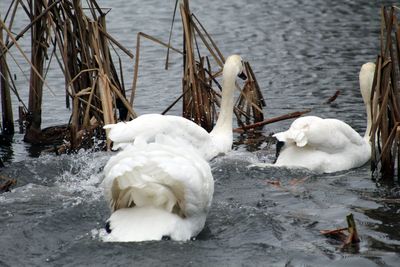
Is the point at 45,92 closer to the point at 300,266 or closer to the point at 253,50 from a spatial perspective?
the point at 253,50

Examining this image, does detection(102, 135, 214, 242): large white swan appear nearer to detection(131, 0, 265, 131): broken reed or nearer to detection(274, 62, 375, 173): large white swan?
detection(274, 62, 375, 173): large white swan

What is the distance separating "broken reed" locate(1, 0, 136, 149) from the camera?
1021cm

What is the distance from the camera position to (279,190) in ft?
29.6

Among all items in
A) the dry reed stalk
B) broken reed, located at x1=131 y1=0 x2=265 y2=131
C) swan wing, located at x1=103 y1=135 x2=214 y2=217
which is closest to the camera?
swan wing, located at x1=103 y1=135 x2=214 y2=217

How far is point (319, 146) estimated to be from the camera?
984 centimetres

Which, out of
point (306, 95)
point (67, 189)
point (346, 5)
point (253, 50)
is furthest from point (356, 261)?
point (346, 5)

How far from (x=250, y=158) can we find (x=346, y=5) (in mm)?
13925

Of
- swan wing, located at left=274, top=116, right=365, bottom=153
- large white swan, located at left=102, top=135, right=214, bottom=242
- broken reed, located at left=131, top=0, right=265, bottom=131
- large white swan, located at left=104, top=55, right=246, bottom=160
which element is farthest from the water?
broken reed, located at left=131, top=0, right=265, bottom=131

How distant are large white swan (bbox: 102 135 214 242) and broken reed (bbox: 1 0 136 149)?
3142 mm

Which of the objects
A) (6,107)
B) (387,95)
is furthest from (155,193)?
(6,107)

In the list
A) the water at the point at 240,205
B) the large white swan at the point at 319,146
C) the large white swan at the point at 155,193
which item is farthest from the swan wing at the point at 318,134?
the large white swan at the point at 155,193

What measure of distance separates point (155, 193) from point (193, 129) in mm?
2964

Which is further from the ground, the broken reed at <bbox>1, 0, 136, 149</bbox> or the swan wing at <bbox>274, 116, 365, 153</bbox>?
the broken reed at <bbox>1, 0, 136, 149</bbox>

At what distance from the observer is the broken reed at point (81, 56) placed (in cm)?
1021
